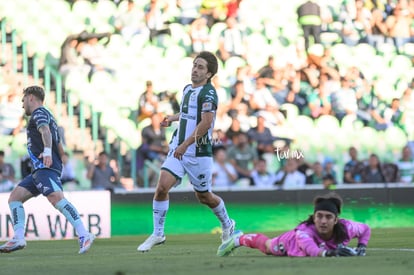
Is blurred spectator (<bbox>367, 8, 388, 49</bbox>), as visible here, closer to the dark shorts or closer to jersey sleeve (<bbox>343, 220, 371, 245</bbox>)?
the dark shorts

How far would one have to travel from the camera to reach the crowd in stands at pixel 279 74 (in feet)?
68.6

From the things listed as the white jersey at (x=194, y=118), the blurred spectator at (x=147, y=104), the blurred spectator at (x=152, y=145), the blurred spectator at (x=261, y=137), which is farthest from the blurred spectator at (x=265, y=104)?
the white jersey at (x=194, y=118)

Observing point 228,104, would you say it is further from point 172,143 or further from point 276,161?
point 172,143

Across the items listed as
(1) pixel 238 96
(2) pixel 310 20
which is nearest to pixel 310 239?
(1) pixel 238 96

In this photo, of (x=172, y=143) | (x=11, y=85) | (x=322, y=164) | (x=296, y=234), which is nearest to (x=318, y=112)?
(x=322, y=164)

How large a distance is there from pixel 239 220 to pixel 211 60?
9.26 metres

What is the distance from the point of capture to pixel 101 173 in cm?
2031

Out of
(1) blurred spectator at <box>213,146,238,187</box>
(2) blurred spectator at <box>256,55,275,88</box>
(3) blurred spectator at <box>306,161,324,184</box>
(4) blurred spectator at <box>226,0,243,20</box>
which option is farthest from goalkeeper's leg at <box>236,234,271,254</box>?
(4) blurred spectator at <box>226,0,243,20</box>

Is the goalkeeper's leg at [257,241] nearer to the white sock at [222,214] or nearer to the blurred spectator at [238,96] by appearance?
the white sock at [222,214]

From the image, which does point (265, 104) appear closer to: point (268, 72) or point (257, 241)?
point (268, 72)

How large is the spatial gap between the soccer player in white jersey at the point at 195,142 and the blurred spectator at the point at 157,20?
10.7m

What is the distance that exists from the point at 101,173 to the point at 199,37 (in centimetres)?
424

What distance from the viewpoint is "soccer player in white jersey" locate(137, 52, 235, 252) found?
11812mm

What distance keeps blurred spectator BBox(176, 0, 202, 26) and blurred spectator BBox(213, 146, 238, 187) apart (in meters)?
3.96
